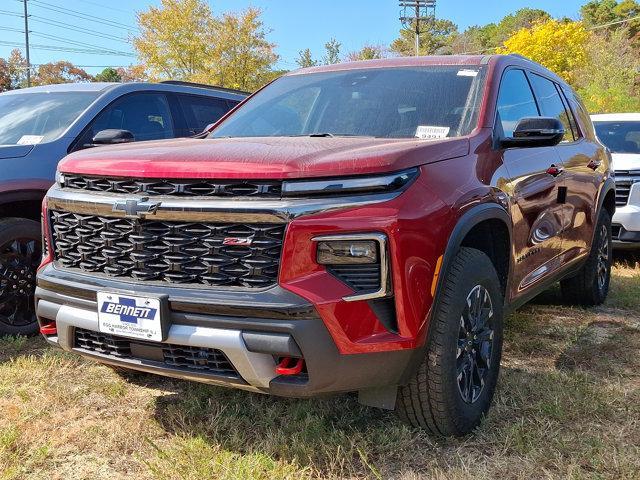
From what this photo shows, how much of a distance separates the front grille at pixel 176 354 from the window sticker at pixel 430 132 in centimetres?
139

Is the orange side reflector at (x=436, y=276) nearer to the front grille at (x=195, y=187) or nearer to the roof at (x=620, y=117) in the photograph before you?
the front grille at (x=195, y=187)

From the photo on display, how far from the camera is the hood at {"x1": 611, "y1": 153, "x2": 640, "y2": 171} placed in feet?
22.4

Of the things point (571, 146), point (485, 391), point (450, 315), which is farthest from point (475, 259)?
point (571, 146)

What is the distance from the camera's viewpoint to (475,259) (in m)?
2.70

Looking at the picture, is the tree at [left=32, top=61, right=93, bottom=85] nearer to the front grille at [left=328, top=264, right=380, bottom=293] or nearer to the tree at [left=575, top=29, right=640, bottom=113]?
the tree at [left=575, top=29, right=640, bottom=113]

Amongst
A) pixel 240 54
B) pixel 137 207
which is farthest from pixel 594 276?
pixel 240 54

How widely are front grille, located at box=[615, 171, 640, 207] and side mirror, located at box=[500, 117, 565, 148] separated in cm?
421

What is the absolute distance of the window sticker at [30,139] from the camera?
13.8 feet

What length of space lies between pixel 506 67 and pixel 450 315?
1.70 metres

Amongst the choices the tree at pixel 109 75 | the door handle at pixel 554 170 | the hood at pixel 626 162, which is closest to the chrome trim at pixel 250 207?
A: the door handle at pixel 554 170

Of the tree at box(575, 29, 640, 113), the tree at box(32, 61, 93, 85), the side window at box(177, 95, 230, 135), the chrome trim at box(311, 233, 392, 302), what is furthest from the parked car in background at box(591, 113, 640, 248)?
the tree at box(32, 61, 93, 85)

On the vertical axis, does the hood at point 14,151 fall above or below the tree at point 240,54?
below

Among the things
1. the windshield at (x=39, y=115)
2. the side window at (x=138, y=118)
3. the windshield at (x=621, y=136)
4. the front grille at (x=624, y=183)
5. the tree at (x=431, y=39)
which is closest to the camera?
the windshield at (x=39, y=115)

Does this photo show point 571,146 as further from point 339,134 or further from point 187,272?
point 187,272
